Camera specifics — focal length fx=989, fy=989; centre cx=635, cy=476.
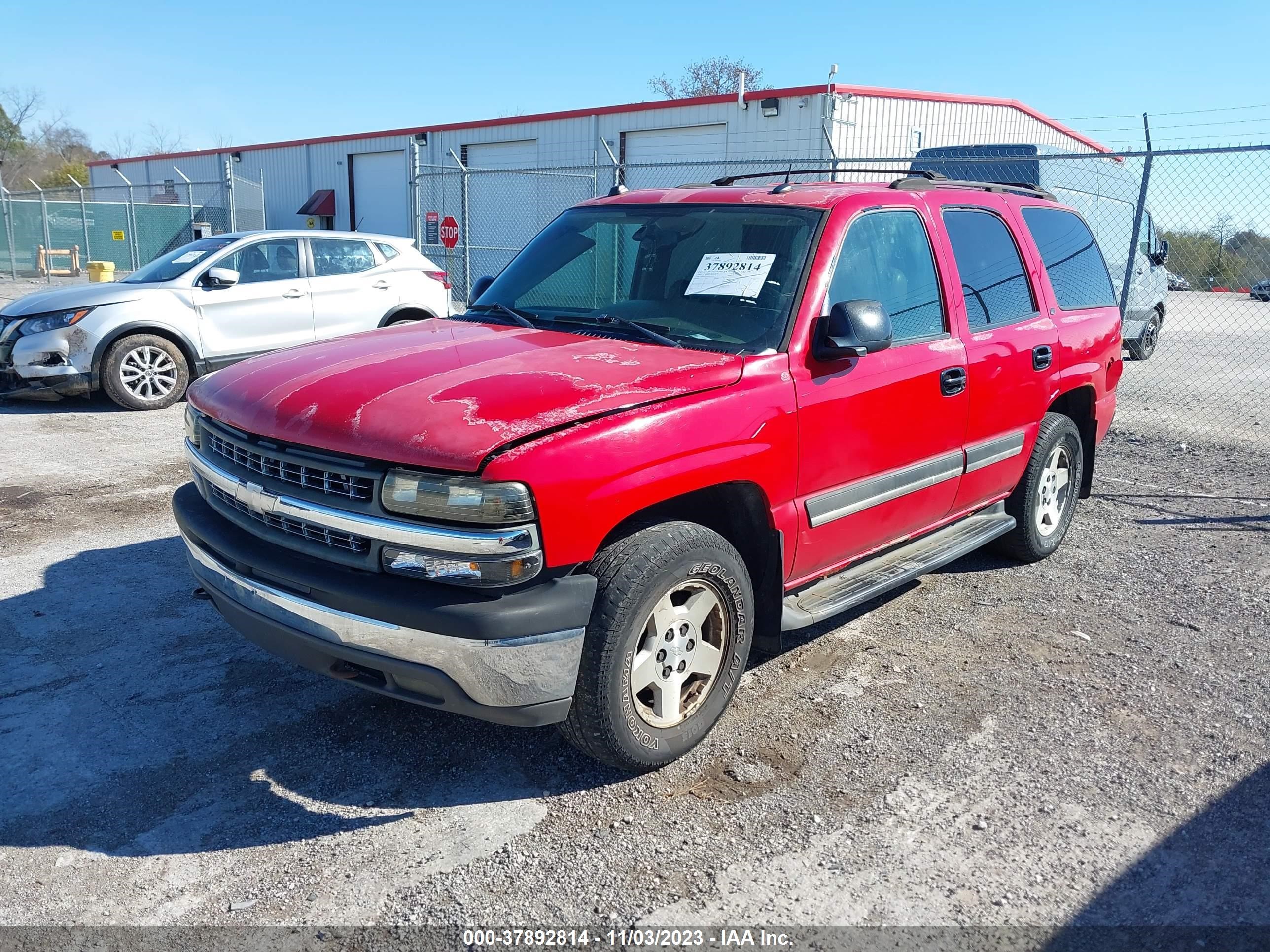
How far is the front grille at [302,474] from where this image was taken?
2.96 m

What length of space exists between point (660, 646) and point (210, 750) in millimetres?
1649

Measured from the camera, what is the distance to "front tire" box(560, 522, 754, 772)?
9.98ft

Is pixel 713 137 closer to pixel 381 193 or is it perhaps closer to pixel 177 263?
pixel 177 263

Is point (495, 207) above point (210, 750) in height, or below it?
above

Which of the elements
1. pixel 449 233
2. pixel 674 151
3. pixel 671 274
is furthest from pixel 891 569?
pixel 674 151

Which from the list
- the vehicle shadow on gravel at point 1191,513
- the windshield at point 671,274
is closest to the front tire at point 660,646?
the windshield at point 671,274

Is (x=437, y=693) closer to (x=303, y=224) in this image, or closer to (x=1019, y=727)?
(x=1019, y=727)

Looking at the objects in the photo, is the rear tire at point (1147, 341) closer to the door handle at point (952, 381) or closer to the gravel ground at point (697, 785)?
the gravel ground at point (697, 785)

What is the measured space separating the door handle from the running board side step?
72 centimetres

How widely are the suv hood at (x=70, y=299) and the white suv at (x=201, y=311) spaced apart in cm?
1

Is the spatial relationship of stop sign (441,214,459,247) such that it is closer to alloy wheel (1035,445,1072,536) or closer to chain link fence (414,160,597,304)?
chain link fence (414,160,597,304)

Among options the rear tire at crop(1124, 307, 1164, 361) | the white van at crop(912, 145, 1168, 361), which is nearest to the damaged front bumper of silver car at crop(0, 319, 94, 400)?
the white van at crop(912, 145, 1168, 361)

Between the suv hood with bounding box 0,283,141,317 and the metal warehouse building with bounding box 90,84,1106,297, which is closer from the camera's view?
the suv hood with bounding box 0,283,141,317

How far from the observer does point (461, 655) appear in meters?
2.83
